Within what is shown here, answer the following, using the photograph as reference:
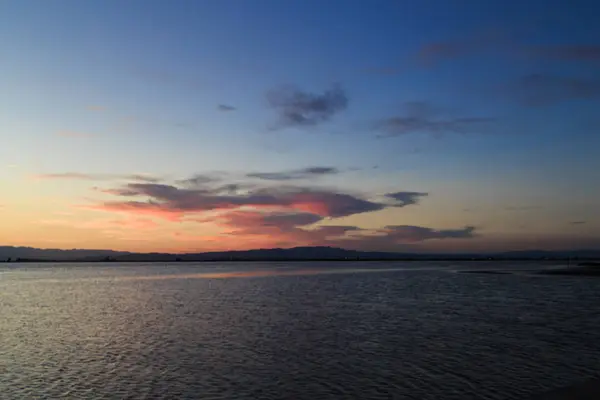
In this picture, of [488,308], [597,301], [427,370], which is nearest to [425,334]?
[427,370]

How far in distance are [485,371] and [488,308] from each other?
29028mm

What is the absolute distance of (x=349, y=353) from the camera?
27.7m

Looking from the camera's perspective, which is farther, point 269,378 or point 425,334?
point 425,334

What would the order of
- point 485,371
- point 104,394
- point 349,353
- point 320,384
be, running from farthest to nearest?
1. point 349,353
2. point 485,371
3. point 320,384
4. point 104,394

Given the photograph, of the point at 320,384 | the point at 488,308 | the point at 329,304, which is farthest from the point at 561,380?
the point at 329,304

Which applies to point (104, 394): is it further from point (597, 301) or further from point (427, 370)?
point (597, 301)

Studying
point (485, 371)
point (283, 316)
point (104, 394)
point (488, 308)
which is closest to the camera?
point (104, 394)

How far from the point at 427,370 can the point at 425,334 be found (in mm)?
10607

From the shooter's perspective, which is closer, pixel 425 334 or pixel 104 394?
pixel 104 394

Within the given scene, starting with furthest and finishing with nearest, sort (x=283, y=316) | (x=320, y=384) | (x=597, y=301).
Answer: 1. (x=597, y=301)
2. (x=283, y=316)
3. (x=320, y=384)

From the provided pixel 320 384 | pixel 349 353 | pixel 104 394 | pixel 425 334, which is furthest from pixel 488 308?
pixel 104 394

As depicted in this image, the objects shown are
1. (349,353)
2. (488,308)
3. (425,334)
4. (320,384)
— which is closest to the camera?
(320,384)

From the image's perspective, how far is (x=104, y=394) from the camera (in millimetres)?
20203

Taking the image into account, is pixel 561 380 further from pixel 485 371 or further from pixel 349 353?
Result: pixel 349 353
